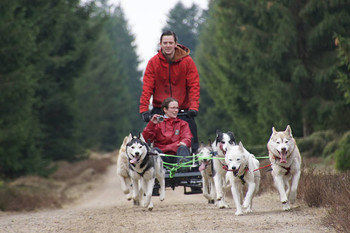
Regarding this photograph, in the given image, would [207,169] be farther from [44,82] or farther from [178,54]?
[44,82]

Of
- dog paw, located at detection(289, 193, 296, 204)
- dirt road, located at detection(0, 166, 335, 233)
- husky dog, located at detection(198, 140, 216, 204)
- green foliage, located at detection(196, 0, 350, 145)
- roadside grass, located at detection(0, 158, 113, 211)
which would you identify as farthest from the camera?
green foliage, located at detection(196, 0, 350, 145)

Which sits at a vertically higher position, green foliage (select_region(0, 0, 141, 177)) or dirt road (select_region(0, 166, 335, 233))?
green foliage (select_region(0, 0, 141, 177))

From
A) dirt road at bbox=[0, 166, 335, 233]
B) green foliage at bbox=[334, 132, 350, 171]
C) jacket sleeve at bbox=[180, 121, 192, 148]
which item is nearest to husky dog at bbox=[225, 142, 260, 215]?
dirt road at bbox=[0, 166, 335, 233]

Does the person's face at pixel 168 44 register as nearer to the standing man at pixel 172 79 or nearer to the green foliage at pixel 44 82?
the standing man at pixel 172 79

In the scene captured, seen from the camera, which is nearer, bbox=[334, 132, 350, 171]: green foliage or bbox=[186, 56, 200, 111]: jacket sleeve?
bbox=[186, 56, 200, 111]: jacket sleeve

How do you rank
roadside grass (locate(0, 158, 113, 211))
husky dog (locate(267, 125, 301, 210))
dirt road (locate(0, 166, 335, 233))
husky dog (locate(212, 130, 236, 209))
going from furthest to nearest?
roadside grass (locate(0, 158, 113, 211))
husky dog (locate(212, 130, 236, 209))
husky dog (locate(267, 125, 301, 210))
dirt road (locate(0, 166, 335, 233))

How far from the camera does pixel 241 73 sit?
1001 inches

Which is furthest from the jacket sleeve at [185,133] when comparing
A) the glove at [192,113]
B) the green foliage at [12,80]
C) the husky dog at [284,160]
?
the green foliage at [12,80]

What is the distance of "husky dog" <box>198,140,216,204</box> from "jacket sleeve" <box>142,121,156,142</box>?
2.65 feet

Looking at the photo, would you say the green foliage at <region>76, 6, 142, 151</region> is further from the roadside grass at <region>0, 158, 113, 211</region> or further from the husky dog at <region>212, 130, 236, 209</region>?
the husky dog at <region>212, 130, 236, 209</region>

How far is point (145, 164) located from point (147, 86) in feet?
5.00

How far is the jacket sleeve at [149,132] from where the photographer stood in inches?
423

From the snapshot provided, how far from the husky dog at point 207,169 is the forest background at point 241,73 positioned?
352 cm

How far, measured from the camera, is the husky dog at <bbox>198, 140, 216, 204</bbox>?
10375mm
